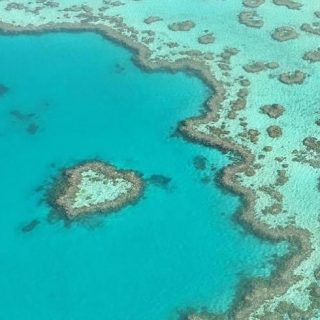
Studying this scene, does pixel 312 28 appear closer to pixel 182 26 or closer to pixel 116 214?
pixel 182 26

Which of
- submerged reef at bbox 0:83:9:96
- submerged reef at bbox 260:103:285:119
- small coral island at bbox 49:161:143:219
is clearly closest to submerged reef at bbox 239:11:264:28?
submerged reef at bbox 260:103:285:119

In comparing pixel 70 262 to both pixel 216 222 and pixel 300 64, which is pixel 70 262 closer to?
pixel 216 222

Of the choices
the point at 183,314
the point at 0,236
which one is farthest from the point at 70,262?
the point at 183,314

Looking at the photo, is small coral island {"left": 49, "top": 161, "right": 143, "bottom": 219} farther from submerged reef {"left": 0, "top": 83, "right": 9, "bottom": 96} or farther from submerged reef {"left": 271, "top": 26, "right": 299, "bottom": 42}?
submerged reef {"left": 271, "top": 26, "right": 299, "bottom": 42}

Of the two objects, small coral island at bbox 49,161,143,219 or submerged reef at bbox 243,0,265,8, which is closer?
small coral island at bbox 49,161,143,219

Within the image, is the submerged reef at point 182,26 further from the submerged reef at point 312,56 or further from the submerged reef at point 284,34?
the submerged reef at point 312,56

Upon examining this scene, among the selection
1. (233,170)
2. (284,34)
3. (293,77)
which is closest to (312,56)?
(293,77)
